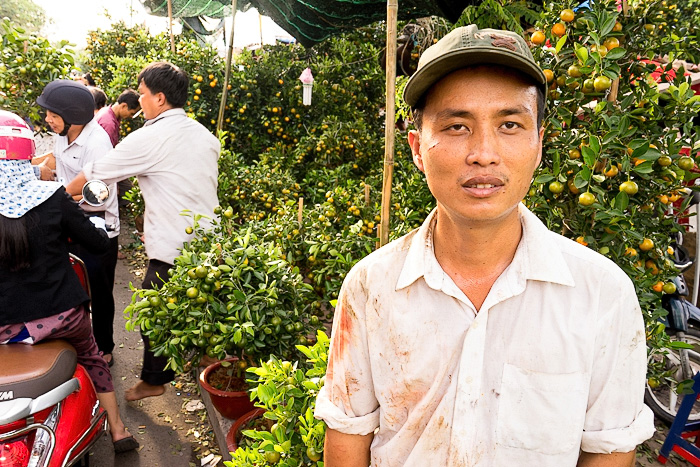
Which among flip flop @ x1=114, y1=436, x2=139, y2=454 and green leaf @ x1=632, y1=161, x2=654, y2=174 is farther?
flip flop @ x1=114, y1=436, x2=139, y2=454

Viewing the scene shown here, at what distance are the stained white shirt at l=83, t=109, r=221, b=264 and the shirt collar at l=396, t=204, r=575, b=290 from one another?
2652mm

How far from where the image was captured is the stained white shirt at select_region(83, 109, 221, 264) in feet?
11.7

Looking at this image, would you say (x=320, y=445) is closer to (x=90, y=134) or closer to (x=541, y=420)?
(x=541, y=420)

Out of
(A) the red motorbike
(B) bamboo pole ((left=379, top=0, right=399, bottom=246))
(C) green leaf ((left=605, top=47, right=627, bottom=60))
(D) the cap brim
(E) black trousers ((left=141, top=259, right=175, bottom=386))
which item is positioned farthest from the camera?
(E) black trousers ((left=141, top=259, right=175, bottom=386))

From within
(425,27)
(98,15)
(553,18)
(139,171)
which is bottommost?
(139,171)

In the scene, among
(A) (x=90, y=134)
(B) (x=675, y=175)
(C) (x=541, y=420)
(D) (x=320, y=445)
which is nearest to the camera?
(C) (x=541, y=420)

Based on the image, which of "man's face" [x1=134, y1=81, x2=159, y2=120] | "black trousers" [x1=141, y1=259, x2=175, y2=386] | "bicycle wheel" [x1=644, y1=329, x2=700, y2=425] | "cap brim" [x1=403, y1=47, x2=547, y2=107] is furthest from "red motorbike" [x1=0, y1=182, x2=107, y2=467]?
"bicycle wheel" [x1=644, y1=329, x2=700, y2=425]

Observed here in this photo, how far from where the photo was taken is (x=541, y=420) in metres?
1.19

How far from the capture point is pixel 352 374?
136 centimetres

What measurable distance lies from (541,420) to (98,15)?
49.9 feet

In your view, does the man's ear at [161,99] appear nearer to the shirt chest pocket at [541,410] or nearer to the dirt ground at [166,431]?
the dirt ground at [166,431]

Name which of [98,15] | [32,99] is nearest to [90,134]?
[32,99]

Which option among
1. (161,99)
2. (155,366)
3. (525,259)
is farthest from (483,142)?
→ (155,366)

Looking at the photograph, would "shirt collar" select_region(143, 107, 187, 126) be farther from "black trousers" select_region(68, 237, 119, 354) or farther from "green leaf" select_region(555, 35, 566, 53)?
"green leaf" select_region(555, 35, 566, 53)
